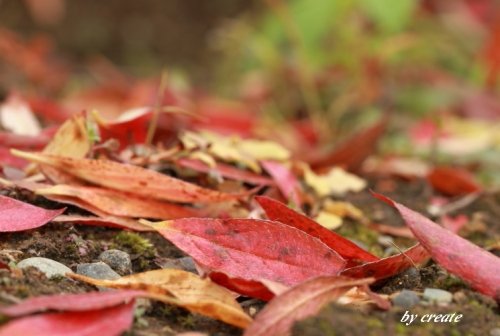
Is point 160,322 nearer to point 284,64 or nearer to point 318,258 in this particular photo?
point 318,258

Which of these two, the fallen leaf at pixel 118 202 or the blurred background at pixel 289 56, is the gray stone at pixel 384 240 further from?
the blurred background at pixel 289 56

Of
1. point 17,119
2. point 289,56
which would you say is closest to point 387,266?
point 17,119

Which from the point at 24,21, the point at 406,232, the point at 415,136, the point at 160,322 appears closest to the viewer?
the point at 160,322

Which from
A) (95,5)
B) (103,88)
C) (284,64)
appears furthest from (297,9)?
(95,5)

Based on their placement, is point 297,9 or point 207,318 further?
point 297,9

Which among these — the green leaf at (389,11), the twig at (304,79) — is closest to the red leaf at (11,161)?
the twig at (304,79)

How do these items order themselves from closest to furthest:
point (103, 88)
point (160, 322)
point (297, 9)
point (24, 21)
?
1. point (160, 322)
2. point (103, 88)
3. point (297, 9)
4. point (24, 21)

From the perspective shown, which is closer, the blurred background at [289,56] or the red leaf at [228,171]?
the red leaf at [228,171]
